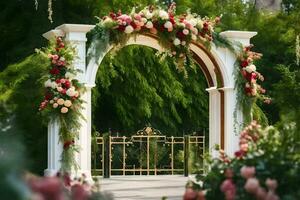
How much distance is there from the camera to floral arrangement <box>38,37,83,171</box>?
30.0ft

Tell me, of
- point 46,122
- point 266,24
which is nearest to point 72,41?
point 46,122

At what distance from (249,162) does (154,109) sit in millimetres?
12914

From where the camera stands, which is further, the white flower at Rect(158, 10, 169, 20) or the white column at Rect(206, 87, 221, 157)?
the white column at Rect(206, 87, 221, 157)

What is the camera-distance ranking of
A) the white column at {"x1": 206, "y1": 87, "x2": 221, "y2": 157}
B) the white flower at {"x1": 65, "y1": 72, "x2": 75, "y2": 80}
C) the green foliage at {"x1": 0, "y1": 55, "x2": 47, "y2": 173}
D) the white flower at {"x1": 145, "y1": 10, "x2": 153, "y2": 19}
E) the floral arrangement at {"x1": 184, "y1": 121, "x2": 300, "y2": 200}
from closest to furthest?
the floral arrangement at {"x1": 184, "y1": 121, "x2": 300, "y2": 200}, the white flower at {"x1": 65, "y1": 72, "x2": 75, "y2": 80}, the white flower at {"x1": 145, "y1": 10, "x2": 153, "y2": 19}, the white column at {"x1": 206, "y1": 87, "x2": 221, "y2": 157}, the green foliage at {"x1": 0, "y1": 55, "x2": 47, "y2": 173}

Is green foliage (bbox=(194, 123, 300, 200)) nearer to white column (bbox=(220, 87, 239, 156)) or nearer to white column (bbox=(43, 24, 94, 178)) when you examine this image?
white column (bbox=(43, 24, 94, 178))

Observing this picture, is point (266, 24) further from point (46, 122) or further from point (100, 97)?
point (46, 122)

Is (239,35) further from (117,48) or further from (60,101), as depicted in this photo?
(60,101)

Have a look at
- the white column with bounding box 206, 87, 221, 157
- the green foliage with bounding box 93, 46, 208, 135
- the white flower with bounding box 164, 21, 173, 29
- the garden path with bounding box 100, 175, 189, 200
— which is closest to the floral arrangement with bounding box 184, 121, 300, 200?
the garden path with bounding box 100, 175, 189, 200

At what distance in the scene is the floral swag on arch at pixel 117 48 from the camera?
918cm

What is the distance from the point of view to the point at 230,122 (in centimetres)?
1036

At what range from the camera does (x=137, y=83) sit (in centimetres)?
1617

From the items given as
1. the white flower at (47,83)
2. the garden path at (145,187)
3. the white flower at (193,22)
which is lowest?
the garden path at (145,187)

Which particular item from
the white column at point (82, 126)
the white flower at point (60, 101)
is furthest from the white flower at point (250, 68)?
the white flower at point (60, 101)

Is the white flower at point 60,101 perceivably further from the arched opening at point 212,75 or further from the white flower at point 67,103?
the arched opening at point 212,75
